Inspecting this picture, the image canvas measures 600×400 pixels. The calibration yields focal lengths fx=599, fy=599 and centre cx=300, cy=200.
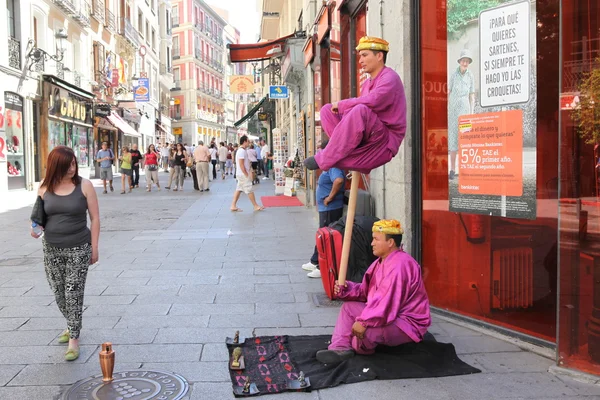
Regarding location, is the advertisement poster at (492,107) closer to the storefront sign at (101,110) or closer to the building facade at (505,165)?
the building facade at (505,165)

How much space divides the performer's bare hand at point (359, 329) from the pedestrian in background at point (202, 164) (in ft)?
50.4

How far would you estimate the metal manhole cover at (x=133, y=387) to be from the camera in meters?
3.53

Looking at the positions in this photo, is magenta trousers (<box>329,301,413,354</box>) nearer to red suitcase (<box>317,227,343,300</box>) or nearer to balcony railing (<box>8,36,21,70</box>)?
red suitcase (<box>317,227,343,300</box>)

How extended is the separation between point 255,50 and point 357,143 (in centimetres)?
1290

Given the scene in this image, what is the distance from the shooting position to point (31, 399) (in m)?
3.51

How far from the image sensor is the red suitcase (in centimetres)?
549

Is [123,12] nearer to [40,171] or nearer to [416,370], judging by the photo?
[40,171]

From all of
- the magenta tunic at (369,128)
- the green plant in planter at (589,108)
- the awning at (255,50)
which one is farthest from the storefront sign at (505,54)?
the awning at (255,50)

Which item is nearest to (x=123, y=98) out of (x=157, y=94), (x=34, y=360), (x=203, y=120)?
(x=157, y=94)

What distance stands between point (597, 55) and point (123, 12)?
36040 mm

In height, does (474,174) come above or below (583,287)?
above

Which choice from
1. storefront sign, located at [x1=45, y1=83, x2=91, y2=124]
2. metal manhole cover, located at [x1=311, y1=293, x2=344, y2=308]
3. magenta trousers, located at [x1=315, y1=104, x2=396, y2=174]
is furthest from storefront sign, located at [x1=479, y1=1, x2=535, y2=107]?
storefront sign, located at [x1=45, y1=83, x2=91, y2=124]

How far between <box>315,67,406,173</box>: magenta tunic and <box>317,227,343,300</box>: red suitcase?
4.79 feet

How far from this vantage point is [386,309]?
386cm
